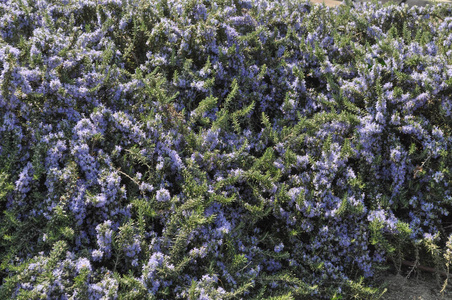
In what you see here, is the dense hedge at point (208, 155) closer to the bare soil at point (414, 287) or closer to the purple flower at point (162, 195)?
the purple flower at point (162, 195)

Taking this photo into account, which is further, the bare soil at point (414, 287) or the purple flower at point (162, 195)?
the bare soil at point (414, 287)

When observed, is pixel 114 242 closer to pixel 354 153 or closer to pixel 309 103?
pixel 354 153

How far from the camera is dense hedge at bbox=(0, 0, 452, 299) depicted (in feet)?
7.68

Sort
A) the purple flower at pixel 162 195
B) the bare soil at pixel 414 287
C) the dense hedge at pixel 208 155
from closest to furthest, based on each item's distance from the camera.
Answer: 1. the dense hedge at pixel 208 155
2. the purple flower at pixel 162 195
3. the bare soil at pixel 414 287

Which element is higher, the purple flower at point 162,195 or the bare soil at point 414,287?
the purple flower at point 162,195

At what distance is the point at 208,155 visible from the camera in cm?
275

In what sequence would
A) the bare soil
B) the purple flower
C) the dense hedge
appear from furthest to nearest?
1. the bare soil
2. the purple flower
3. the dense hedge

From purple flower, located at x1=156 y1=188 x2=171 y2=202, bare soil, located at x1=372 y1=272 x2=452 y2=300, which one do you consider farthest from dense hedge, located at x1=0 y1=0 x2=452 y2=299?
bare soil, located at x1=372 y1=272 x2=452 y2=300

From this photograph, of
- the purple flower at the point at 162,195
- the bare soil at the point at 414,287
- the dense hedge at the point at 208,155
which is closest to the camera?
the dense hedge at the point at 208,155

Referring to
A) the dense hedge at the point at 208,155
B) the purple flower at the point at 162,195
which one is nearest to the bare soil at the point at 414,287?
the dense hedge at the point at 208,155

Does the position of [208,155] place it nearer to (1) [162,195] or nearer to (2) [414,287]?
(1) [162,195]

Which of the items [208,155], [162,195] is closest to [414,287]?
[208,155]

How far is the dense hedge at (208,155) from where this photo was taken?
92.1 inches

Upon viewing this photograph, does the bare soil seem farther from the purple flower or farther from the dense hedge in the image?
the purple flower
